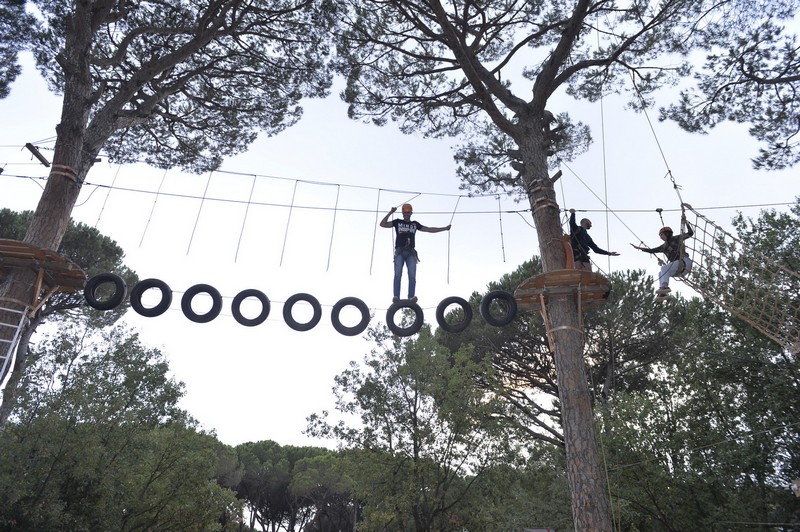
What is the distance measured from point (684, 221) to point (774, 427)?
672cm

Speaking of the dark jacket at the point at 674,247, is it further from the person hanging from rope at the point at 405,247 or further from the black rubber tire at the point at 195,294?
the black rubber tire at the point at 195,294

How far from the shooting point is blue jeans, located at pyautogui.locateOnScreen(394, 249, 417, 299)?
6965 mm

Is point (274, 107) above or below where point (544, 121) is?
above

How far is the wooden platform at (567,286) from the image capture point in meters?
5.59

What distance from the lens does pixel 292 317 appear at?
22.5 feet

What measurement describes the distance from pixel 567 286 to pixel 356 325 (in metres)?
2.66

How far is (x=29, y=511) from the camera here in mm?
9633

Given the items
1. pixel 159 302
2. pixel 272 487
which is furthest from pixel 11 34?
pixel 272 487

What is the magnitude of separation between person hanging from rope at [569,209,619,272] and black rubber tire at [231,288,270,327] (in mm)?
4064

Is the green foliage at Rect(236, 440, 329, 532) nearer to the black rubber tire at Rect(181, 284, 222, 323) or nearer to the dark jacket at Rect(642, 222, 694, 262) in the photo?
the black rubber tire at Rect(181, 284, 222, 323)

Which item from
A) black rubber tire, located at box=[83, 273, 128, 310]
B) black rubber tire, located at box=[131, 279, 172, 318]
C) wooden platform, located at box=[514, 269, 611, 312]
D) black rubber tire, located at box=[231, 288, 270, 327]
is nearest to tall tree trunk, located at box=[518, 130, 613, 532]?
wooden platform, located at box=[514, 269, 611, 312]

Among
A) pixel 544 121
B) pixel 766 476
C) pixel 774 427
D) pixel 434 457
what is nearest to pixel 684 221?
pixel 544 121

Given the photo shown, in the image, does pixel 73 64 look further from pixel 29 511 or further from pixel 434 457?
pixel 434 457

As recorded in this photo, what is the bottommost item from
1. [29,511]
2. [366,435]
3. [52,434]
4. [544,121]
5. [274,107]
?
[29,511]
